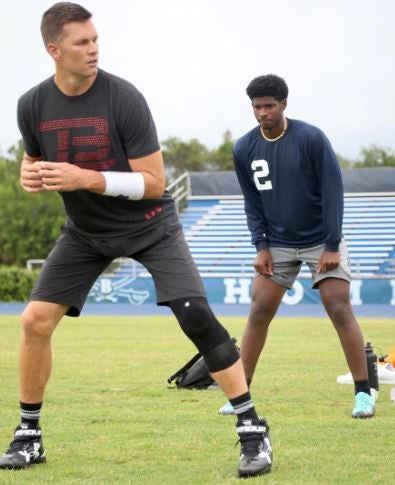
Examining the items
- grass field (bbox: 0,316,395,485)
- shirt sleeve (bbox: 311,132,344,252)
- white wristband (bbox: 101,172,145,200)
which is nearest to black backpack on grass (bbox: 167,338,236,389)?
grass field (bbox: 0,316,395,485)

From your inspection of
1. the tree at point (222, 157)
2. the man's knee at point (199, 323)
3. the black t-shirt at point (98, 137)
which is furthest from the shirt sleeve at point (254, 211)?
the tree at point (222, 157)

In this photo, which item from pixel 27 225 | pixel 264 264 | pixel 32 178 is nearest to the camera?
pixel 32 178

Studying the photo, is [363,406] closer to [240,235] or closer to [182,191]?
[240,235]

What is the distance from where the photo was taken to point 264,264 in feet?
26.0

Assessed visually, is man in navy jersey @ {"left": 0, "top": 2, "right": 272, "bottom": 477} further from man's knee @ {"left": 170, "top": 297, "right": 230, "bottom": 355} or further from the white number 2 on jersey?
the white number 2 on jersey

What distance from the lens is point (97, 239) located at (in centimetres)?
586

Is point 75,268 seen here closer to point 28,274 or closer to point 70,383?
point 70,383

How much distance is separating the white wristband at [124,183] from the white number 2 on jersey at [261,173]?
92.2 inches

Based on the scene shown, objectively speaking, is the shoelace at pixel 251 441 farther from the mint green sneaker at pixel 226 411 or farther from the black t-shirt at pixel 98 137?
the mint green sneaker at pixel 226 411

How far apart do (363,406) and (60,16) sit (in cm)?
350

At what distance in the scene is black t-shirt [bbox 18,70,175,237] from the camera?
5.57 metres

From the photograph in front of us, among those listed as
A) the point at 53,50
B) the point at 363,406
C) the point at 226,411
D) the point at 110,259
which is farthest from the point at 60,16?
the point at 363,406

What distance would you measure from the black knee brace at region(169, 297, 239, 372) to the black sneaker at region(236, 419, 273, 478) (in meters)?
0.33

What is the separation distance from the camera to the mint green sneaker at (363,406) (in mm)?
7480
